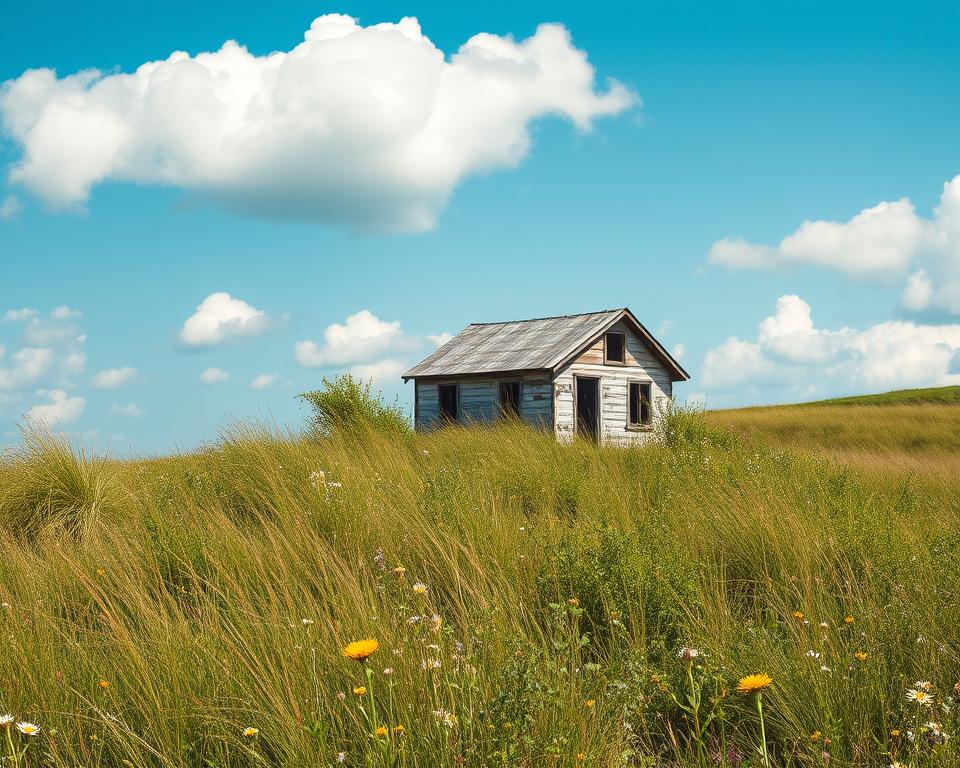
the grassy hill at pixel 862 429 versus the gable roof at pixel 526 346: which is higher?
the gable roof at pixel 526 346

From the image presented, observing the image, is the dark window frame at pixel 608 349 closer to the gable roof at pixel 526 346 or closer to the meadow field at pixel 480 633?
the gable roof at pixel 526 346

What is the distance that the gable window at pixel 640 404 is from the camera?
2345cm

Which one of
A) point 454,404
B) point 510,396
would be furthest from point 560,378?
point 454,404

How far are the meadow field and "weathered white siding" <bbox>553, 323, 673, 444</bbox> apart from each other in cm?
1220

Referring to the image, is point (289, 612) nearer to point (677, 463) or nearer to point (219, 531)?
point (219, 531)

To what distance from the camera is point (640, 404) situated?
77.8 feet

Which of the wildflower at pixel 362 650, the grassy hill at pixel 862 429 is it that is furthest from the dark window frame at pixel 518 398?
the wildflower at pixel 362 650

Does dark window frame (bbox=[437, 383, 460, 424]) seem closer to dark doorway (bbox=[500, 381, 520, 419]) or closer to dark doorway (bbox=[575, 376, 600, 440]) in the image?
dark doorway (bbox=[500, 381, 520, 419])

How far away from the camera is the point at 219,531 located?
6.21 metres

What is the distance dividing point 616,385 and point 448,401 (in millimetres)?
5035

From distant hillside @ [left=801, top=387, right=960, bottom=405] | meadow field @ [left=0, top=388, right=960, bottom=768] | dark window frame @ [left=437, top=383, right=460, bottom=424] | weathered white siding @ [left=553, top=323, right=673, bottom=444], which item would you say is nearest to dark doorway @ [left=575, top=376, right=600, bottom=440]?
weathered white siding @ [left=553, top=323, right=673, bottom=444]

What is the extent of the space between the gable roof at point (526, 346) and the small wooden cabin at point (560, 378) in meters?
0.04

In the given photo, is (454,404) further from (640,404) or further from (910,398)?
(910,398)

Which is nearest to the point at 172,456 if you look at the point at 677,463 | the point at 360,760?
the point at 677,463
